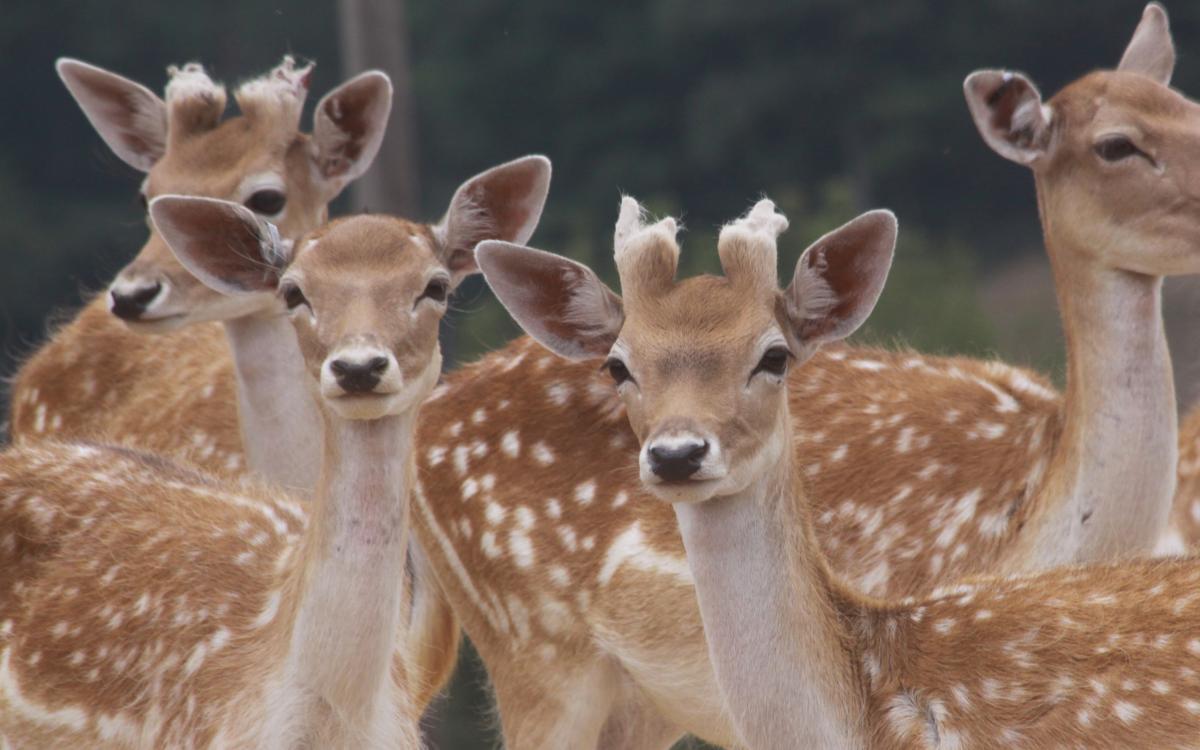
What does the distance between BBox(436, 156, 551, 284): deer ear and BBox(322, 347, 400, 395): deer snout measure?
2.15 feet

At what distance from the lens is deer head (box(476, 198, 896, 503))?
400cm

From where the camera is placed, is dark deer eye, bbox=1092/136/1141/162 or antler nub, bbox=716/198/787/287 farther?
dark deer eye, bbox=1092/136/1141/162

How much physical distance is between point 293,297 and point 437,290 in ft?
1.01

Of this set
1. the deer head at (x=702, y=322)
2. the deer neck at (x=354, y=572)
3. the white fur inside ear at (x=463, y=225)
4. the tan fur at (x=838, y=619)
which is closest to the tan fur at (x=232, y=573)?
the deer neck at (x=354, y=572)

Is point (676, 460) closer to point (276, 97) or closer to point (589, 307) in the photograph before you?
point (589, 307)

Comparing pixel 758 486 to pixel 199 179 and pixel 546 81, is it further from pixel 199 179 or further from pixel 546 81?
pixel 546 81

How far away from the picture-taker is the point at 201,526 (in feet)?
16.4

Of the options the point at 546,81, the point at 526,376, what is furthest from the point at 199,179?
the point at 546,81

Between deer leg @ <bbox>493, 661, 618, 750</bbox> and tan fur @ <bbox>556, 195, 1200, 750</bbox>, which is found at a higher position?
tan fur @ <bbox>556, 195, 1200, 750</bbox>

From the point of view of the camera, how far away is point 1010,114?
207 inches

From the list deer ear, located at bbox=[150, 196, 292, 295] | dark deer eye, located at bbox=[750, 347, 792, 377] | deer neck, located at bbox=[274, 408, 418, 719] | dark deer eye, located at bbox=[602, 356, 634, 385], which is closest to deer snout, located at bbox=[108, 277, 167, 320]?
deer ear, located at bbox=[150, 196, 292, 295]

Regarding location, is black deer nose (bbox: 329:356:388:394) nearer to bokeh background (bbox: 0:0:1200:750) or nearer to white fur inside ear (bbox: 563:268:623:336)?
white fur inside ear (bbox: 563:268:623:336)

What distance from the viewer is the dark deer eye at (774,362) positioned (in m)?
4.14

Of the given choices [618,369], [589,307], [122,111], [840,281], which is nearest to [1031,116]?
[840,281]
